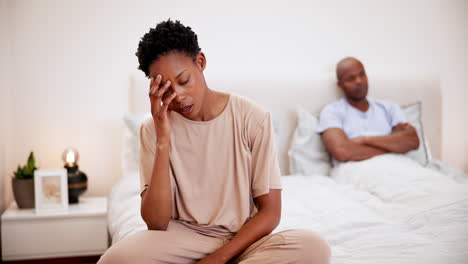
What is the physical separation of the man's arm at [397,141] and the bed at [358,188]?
0.19ft

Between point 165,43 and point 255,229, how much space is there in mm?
577

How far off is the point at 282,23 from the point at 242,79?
56 cm

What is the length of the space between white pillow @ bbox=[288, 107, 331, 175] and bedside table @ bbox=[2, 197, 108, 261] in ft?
3.64

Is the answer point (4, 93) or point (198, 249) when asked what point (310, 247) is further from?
point (4, 93)

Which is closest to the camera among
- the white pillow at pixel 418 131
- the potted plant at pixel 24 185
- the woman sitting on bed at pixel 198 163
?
the woman sitting on bed at pixel 198 163

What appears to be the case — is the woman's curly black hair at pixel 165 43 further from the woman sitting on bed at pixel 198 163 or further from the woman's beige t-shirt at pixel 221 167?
the woman's beige t-shirt at pixel 221 167

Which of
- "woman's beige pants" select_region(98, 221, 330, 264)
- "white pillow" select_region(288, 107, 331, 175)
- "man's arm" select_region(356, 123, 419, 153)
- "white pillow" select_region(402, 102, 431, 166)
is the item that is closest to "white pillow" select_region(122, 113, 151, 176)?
"white pillow" select_region(288, 107, 331, 175)

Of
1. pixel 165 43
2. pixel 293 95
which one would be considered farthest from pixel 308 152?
pixel 165 43

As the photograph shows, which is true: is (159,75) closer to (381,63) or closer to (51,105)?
(51,105)

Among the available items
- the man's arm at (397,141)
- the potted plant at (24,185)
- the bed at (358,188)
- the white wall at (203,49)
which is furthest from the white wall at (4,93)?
the man's arm at (397,141)

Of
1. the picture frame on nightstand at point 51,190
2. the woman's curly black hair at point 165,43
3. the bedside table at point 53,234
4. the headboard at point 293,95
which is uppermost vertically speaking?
the woman's curly black hair at point 165,43

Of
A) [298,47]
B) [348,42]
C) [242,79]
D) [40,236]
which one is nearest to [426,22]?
[348,42]

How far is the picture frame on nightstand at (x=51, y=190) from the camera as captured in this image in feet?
8.14

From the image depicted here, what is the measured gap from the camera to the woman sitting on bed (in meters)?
1.29
